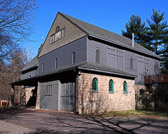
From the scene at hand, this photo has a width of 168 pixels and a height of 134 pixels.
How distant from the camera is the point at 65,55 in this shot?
1967 centimetres

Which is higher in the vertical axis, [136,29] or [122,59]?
[136,29]

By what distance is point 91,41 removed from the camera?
17.3 meters

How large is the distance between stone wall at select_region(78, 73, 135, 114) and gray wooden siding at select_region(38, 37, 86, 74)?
3092mm

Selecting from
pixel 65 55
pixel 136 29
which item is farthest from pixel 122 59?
pixel 136 29

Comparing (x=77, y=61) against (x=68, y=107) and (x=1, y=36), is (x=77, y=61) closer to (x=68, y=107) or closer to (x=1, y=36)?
(x=68, y=107)

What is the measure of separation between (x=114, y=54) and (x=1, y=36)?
490 inches

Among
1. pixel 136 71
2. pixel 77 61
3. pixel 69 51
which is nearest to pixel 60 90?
pixel 77 61

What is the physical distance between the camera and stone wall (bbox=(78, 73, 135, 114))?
45.1ft

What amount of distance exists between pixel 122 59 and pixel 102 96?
6.81 metres

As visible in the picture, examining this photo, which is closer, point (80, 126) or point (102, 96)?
point (80, 126)

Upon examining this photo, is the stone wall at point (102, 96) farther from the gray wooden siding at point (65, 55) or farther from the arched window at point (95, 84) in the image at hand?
the gray wooden siding at point (65, 55)

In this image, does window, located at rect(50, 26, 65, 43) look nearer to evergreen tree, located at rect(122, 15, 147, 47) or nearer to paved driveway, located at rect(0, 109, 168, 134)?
paved driveway, located at rect(0, 109, 168, 134)

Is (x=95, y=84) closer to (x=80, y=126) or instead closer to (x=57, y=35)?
(x=80, y=126)

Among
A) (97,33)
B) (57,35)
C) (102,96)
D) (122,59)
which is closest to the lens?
(102,96)
